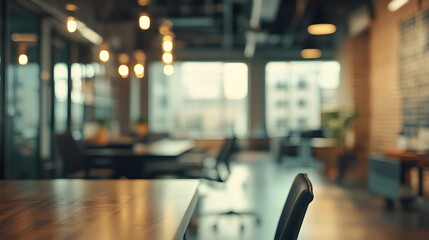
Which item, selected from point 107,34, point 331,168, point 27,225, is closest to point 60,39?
point 107,34

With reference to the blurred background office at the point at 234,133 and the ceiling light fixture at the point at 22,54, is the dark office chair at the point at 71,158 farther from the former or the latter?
the ceiling light fixture at the point at 22,54

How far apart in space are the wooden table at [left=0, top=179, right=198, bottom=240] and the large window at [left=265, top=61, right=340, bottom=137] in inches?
520

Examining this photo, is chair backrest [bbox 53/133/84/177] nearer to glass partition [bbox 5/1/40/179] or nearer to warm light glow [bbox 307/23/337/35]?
glass partition [bbox 5/1/40/179]

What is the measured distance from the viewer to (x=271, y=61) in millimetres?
15047

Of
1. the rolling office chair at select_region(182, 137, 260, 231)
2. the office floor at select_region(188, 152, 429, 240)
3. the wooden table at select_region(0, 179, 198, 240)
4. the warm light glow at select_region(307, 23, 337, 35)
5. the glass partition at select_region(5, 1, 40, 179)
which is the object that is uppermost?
the warm light glow at select_region(307, 23, 337, 35)

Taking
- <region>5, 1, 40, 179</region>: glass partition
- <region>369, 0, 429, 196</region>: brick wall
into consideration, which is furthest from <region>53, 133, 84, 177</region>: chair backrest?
<region>369, 0, 429, 196</region>: brick wall

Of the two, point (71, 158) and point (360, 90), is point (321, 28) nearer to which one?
point (360, 90)

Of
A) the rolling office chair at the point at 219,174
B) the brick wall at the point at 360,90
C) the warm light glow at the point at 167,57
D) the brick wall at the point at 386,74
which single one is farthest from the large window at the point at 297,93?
the rolling office chair at the point at 219,174

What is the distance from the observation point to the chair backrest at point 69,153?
15.8 feet

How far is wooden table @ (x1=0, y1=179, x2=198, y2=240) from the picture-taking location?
1256 millimetres

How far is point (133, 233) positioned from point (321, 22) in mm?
6130

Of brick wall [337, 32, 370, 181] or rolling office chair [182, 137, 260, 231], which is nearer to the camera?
rolling office chair [182, 137, 260, 231]

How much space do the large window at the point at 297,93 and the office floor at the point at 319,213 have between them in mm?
7301

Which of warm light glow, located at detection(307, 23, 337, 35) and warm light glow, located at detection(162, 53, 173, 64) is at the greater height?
warm light glow, located at detection(307, 23, 337, 35)
